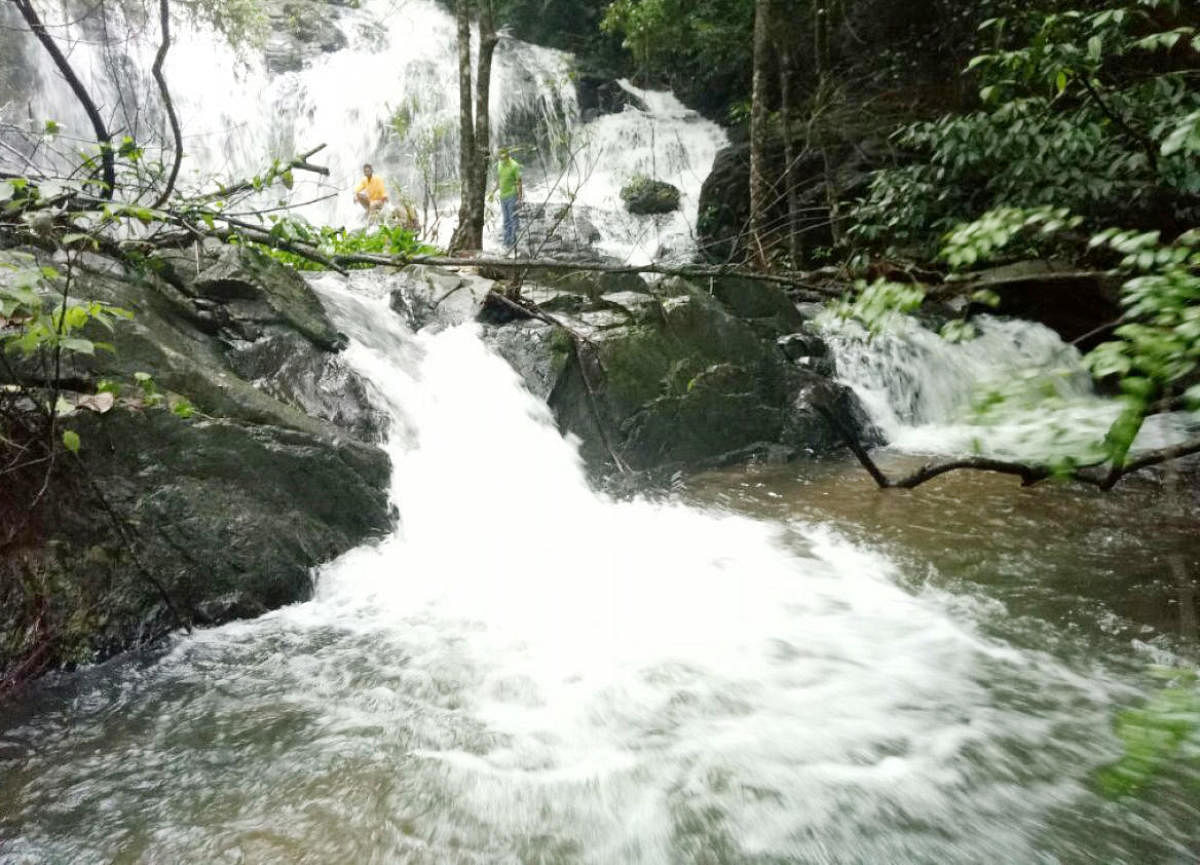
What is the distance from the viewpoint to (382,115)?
626 inches

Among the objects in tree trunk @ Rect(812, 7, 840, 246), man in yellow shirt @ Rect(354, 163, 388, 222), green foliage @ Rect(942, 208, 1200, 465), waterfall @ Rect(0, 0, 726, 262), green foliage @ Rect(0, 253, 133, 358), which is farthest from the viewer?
waterfall @ Rect(0, 0, 726, 262)

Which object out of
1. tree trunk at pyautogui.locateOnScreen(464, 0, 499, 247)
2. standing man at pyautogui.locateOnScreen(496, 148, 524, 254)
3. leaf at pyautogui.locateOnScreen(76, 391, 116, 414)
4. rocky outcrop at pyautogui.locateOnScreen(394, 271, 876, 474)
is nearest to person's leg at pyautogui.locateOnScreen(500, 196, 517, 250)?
standing man at pyautogui.locateOnScreen(496, 148, 524, 254)

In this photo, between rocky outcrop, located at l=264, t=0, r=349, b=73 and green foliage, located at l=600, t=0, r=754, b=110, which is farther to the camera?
rocky outcrop, located at l=264, t=0, r=349, b=73

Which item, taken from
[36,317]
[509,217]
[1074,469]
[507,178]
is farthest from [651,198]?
[1074,469]

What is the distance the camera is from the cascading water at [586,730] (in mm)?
2059

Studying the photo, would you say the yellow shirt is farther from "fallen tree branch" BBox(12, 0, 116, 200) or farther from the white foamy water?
the white foamy water

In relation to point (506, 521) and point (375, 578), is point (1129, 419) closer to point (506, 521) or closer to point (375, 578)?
point (375, 578)

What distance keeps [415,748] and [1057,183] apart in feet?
24.2

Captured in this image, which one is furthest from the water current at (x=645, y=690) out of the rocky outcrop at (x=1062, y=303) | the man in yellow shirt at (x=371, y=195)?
the man in yellow shirt at (x=371, y=195)

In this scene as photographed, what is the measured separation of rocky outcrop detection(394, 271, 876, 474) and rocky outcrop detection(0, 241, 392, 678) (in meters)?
1.74

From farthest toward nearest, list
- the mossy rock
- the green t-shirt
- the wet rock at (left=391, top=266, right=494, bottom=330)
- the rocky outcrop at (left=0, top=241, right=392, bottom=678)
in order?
the mossy rock
the green t-shirt
the wet rock at (left=391, top=266, right=494, bottom=330)
the rocky outcrop at (left=0, top=241, right=392, bottom=678)

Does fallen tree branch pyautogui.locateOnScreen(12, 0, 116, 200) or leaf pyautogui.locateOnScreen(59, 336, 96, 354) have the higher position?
fallen tree branch pyautogui.locateOnScreen(12, 0, 116, 200)

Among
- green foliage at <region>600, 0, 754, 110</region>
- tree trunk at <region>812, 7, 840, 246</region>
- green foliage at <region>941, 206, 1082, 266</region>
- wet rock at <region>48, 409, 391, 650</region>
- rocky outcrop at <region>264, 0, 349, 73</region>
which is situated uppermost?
rocky outcrop at <region>264, 0, 349, 73</region>

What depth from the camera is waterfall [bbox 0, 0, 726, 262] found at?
43.8 ft
